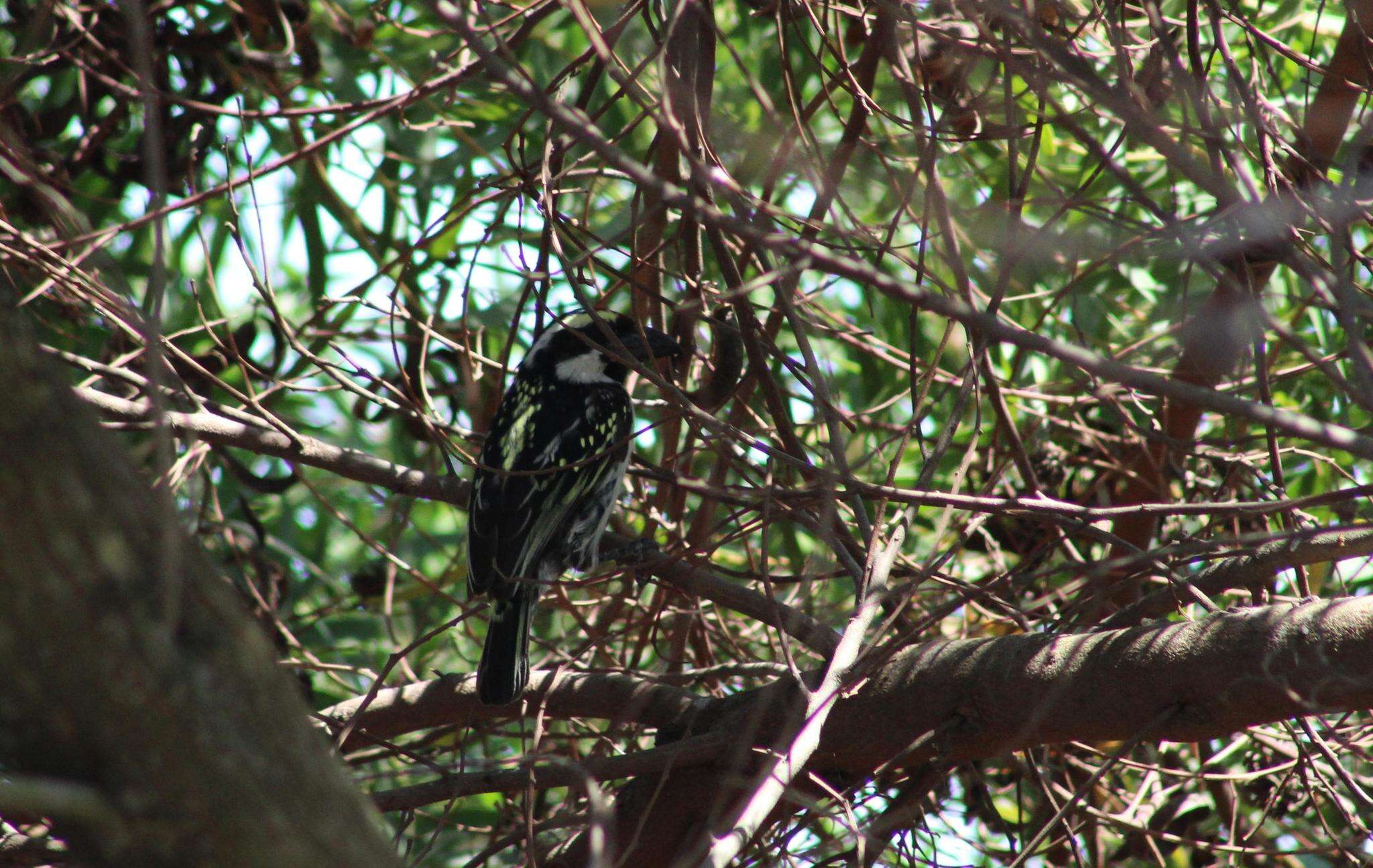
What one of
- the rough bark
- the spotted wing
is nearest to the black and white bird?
the spotted wing

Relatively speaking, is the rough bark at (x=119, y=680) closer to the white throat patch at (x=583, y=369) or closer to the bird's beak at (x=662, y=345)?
the bird's beak at (x=662, y=345)

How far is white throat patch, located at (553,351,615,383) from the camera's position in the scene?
4570mm

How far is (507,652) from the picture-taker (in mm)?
3346

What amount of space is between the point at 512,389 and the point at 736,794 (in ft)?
6.67

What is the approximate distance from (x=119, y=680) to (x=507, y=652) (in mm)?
2382

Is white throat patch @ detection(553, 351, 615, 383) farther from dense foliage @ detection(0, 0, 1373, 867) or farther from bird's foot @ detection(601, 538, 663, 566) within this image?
bird's foot @ detection(601, 538, 663, 566)

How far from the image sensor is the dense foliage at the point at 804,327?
224 centimetres

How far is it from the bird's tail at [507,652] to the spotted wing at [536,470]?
69mm

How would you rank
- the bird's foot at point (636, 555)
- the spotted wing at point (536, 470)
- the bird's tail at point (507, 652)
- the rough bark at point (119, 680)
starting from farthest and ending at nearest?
the spotted wing at point (536, 470) < the bird's tail at point (507, 652) < the bird's foot at point (636, 555) < the rough bark at point (119, 680)

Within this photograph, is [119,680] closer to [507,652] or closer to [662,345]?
[507,652]

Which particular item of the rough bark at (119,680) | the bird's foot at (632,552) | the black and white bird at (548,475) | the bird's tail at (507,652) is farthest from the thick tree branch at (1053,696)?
the rough bark at (119,680)

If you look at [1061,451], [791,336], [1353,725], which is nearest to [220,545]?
[791,336]

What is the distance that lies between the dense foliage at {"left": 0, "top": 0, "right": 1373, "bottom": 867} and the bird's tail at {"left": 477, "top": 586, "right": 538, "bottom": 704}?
164 millimetres

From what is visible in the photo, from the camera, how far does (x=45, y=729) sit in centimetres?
100
